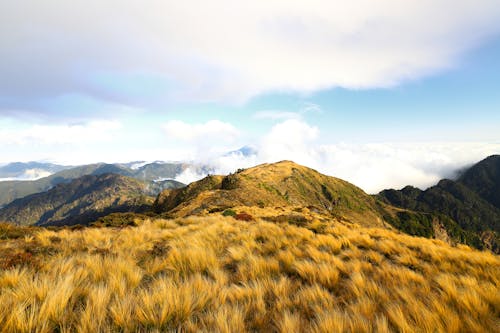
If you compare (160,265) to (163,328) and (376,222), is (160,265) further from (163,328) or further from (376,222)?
(376,222)

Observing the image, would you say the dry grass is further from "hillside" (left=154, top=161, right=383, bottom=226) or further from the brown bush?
"hillside" (left=154, top=161, right=383, bottom=226)

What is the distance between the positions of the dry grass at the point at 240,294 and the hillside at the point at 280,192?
91.3 feet

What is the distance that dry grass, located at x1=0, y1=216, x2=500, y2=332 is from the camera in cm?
282

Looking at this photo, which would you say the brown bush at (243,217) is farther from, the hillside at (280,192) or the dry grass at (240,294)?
the hillside at (280,192)

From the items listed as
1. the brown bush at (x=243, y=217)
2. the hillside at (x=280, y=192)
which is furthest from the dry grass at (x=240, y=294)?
the hillside at (x=280, y=192)

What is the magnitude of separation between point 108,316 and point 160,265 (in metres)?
2.20

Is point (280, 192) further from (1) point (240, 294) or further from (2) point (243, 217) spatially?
(1) point (240, 294)

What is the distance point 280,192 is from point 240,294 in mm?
65607

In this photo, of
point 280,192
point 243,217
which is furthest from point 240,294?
point 280,192

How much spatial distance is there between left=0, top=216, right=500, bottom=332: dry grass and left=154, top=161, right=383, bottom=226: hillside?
27.8m

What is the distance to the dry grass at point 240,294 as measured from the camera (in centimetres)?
282

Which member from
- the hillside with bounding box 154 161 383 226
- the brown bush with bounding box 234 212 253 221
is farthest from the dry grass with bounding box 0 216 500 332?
the hillside with bounding box 154 161 383 226

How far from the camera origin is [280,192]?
68438 mm

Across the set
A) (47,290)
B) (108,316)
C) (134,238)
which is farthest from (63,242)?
(108,316)
